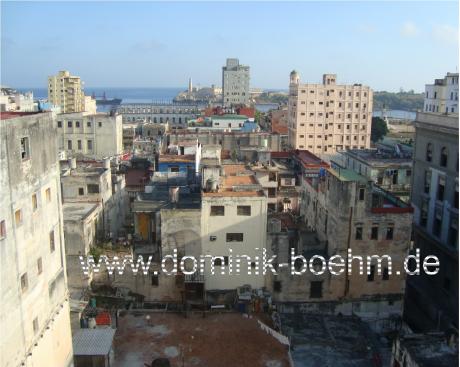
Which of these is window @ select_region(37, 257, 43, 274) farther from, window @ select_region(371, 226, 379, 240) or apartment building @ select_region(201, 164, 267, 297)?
window @ select_region(371, 226, 379, 240)

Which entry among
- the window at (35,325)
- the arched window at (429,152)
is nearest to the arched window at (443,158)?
the arched window at (429,152)

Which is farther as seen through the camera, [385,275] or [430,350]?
[385,275]

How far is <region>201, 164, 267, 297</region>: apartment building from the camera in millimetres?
29578

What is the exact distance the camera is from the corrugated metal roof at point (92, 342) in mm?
22656

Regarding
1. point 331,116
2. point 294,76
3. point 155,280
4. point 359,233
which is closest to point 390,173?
point 359,233

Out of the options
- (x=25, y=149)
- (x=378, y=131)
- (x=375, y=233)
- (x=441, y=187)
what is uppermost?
(x=25, y=149)

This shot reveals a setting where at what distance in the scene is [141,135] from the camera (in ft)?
272

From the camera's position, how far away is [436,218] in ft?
115

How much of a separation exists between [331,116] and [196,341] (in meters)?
65.1

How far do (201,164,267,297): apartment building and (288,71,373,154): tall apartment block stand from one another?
5661 centimetres

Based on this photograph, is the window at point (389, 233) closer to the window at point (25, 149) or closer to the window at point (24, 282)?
the window at point (24, 282)

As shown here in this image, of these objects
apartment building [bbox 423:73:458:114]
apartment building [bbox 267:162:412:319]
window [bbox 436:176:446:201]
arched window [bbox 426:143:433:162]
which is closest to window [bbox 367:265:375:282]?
apartment building [bbox 267:162:412:319]

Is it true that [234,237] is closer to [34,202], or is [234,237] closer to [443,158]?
[34,202]

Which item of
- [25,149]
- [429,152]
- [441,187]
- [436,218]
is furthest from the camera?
[429,152]
